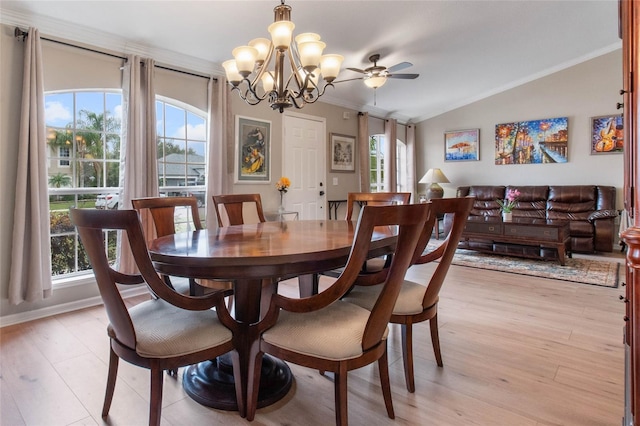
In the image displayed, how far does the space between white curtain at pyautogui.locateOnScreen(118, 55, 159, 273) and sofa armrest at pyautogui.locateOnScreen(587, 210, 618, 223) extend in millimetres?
5920

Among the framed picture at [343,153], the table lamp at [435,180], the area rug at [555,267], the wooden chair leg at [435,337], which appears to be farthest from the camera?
the table lamp at [435,180]

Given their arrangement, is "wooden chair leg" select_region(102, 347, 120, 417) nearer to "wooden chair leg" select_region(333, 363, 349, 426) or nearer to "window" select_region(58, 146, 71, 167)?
"wooden chair leg" select_region(333, 363, 349, 426)

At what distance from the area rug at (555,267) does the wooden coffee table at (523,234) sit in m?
0.13

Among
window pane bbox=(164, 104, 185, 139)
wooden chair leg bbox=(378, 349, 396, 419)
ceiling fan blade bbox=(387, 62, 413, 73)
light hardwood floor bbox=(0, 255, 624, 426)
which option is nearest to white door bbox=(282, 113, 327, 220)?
window pane bbox=(164, 104, 185, 139)

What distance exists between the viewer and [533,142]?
6410mm

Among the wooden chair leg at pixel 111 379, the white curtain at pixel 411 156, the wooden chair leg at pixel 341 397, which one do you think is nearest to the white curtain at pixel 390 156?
the white curtain at pixel 411 156

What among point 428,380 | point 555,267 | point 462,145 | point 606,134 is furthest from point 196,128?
point 606,134

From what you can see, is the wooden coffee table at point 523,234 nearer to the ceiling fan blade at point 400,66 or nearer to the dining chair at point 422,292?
the ceiling fan blade at point 400,66

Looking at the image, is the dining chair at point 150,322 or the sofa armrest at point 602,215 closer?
the dining chair at point 150,322

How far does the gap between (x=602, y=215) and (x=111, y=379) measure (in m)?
6.26

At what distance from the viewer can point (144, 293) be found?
357 cm

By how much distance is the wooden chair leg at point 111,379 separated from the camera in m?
1.60

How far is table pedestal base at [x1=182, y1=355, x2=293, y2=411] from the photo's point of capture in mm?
1731

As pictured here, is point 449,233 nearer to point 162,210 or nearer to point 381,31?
point 162,210
